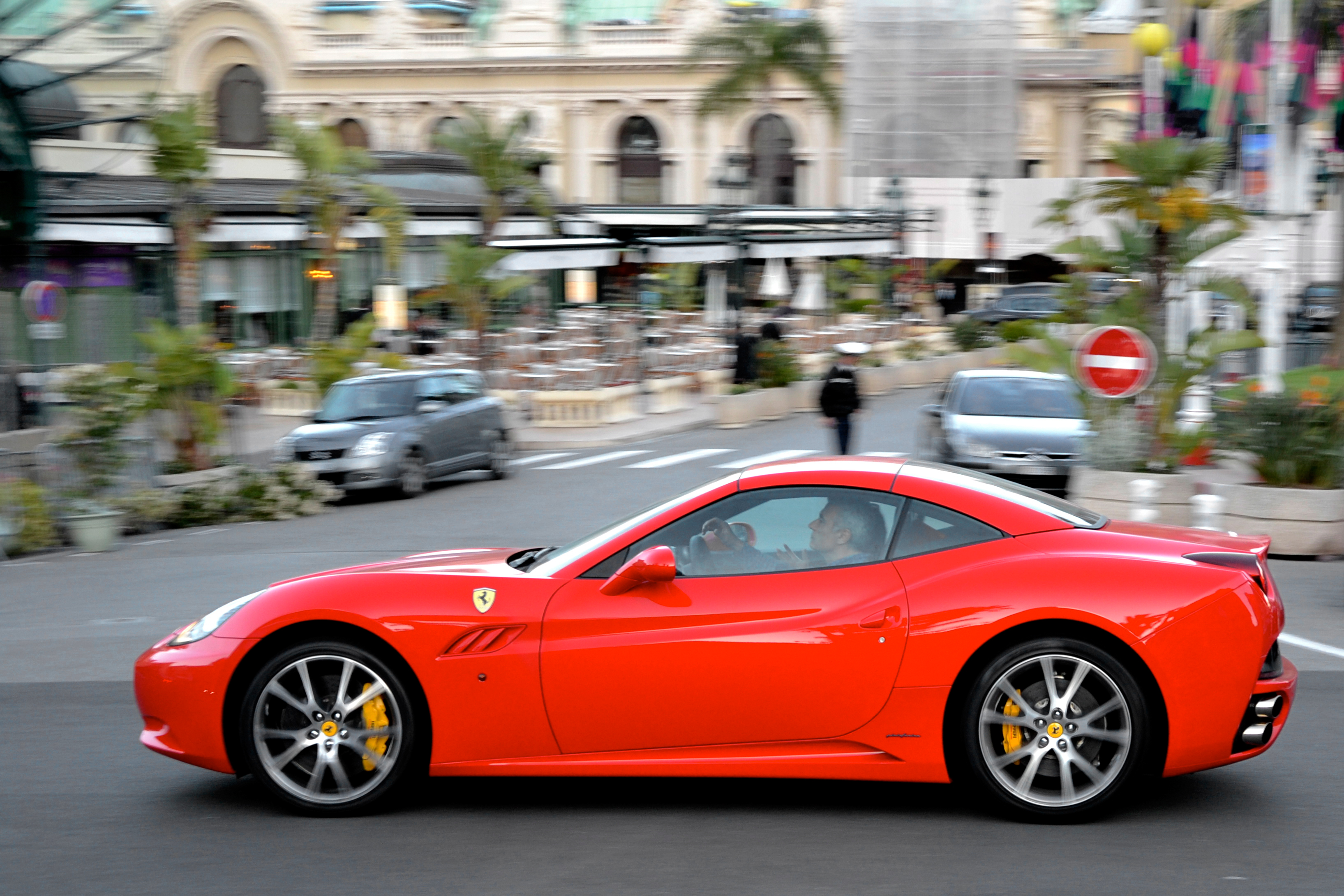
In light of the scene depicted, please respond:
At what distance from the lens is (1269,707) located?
5.50 metres

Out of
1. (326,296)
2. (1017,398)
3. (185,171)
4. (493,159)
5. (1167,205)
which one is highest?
(493,159)

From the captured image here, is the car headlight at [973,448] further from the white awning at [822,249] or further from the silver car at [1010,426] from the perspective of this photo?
the white awning at [822,249]

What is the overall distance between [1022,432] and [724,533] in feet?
44.9

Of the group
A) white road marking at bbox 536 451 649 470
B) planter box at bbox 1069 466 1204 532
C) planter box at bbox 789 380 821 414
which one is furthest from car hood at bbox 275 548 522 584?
planter box at bbox 789 380 821 414

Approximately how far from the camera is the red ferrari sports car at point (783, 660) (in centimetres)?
543

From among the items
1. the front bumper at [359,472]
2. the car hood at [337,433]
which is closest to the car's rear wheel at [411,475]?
the front bumper at [359,472]

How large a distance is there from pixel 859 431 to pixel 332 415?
999cm

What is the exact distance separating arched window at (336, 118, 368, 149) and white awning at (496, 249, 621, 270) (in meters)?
48.6

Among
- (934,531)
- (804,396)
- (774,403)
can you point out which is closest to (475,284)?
(774,403)

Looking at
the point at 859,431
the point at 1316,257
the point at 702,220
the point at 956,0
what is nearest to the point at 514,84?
the point at 956,0

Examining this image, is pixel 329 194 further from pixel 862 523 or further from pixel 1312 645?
pixel 862 523

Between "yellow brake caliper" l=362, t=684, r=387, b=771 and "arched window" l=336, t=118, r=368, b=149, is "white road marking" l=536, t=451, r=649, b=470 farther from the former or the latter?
"arched window" l=336, t=118, r=368, b=149

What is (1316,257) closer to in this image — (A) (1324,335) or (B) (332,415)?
(A) (1324,335)

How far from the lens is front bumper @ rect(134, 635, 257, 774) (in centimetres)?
573
